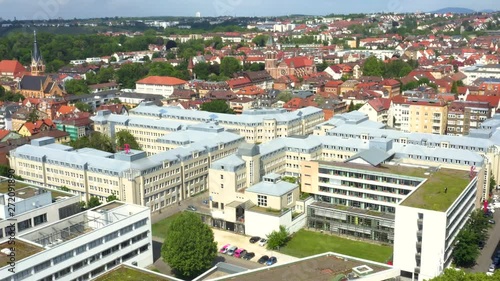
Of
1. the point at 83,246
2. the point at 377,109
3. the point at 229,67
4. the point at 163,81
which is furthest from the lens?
the point at 229,67

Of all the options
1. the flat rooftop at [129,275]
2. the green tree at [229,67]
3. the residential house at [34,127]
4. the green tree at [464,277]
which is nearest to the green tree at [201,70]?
the green tree at [229,67]

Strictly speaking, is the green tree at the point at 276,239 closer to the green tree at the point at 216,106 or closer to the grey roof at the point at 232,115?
the grey roof at the point at 232,115

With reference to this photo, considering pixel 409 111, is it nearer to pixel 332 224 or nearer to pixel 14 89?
pixel 332 224

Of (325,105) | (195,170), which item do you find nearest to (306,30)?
(325,105)

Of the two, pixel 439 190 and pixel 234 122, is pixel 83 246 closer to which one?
pixel 439 190

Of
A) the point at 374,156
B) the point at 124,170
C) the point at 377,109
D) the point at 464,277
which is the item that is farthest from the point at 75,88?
the point at 464,277
